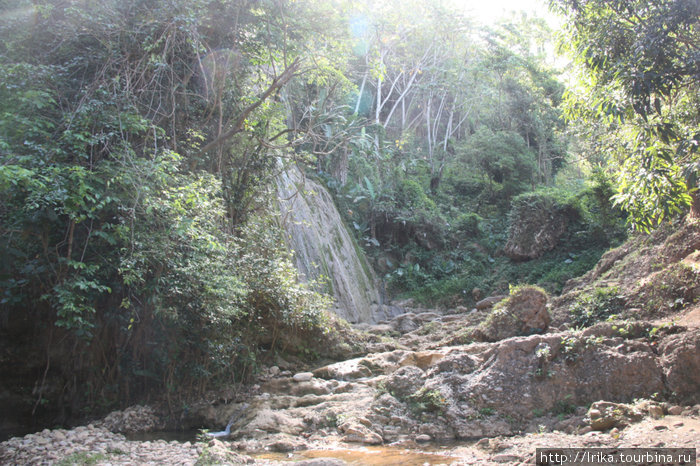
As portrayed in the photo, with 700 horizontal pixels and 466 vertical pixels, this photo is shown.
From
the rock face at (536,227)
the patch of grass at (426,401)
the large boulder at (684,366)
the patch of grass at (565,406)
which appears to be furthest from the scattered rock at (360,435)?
the rock face at (536,227)

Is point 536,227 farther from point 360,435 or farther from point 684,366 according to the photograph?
point 360,435

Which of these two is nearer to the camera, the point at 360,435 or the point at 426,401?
Answer: the point at 360,435

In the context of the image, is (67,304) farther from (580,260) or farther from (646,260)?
(580,260)

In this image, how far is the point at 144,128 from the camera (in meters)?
6.65

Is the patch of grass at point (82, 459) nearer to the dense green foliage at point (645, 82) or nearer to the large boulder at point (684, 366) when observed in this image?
the large boulder at point (684, 366)

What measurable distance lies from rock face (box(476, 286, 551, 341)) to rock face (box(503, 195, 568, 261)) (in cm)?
1039

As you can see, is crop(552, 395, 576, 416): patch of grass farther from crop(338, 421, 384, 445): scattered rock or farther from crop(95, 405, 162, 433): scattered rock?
crop(95, 405, 162, 433): scattered rock

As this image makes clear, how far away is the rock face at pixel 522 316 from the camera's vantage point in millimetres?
8086

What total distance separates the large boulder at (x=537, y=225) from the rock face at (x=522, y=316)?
10.4 meters

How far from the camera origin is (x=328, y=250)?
1513cm

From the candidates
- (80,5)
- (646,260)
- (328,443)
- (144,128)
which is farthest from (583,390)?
(80,5)

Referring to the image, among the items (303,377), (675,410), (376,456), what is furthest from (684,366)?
(303,377)

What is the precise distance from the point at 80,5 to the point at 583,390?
8.94 m

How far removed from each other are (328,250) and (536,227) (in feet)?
27.0
